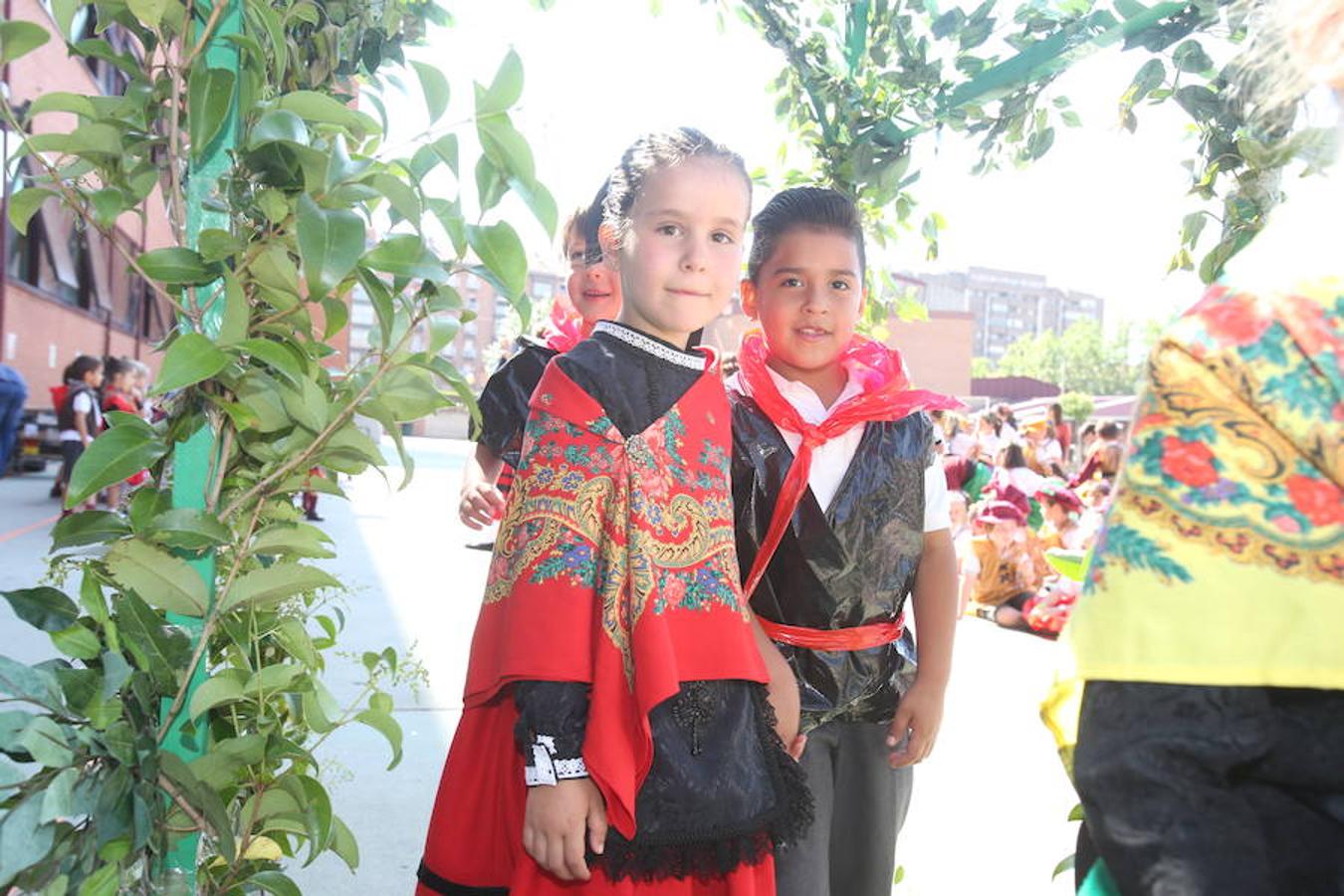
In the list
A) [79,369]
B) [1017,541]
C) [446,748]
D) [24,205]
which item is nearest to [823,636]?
[24,205]

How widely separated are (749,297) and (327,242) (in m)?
0.98

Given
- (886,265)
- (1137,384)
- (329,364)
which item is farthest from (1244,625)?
(886,265)

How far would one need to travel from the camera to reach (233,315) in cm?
137

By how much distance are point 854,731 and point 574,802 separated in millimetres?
717

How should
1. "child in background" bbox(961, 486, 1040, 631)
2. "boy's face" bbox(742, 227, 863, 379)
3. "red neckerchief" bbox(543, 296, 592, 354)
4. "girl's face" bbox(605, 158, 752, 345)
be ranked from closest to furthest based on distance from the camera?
"girl's face" bbox(605, 158, 752, 345) → "boy's face" bbox(742, 227, 863, 379) → "red neckerchief" bbox(543, 296, 592, 354) → "child in background" bbox(961, 486, 1040, 631)

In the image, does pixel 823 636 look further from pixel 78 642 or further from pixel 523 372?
pixel 78 642

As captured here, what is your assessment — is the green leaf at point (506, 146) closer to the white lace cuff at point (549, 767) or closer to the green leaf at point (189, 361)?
the green leaf at point (189, 361)

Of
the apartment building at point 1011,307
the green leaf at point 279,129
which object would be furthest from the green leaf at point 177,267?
the apartment building at point 1011,307

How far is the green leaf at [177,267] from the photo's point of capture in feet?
4.53

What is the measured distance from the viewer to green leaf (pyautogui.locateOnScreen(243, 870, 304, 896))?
154 centimetres

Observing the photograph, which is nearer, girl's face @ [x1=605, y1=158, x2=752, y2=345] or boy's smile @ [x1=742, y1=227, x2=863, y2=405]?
girl's face @ [x1=605, y1=158, x2=752, y2=345]

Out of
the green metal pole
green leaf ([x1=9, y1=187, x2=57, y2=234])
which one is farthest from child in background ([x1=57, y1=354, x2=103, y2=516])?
the green metal pole

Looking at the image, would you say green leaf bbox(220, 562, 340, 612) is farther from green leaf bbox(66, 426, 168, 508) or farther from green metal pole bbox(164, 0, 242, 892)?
green leaf bbox(66, 426, 168, 508)

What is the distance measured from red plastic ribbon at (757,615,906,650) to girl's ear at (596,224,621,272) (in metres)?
0.65
